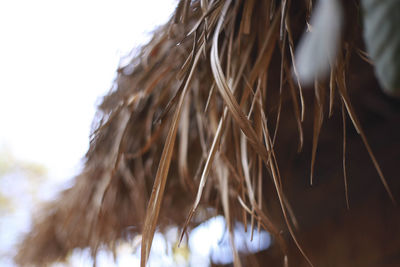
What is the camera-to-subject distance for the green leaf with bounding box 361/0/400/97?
0.14 meters

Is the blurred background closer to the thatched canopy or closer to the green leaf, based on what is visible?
the thatched canopy

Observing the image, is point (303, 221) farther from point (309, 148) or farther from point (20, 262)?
A: point (20, 262)

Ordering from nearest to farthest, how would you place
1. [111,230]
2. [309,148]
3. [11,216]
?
[111,230]
[309,148]
[11,216]

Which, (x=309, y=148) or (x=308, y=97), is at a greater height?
(x=308, y=97)

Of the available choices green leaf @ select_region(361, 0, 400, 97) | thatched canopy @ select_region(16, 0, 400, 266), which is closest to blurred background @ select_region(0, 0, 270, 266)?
thatched canopy @ select_region(16, 0, 400, 266)

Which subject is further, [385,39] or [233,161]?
[233,161]

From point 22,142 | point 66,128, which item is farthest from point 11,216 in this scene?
point 66,128


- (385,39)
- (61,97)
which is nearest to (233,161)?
(385,39)

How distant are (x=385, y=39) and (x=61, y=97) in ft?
7.21

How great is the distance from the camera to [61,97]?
2184 millimetres

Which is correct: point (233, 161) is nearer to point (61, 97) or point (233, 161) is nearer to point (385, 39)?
point (385, 39)

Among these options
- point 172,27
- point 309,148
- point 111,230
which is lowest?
point 309,148

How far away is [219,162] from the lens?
50 centimetres

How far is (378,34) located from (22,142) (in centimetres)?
552
